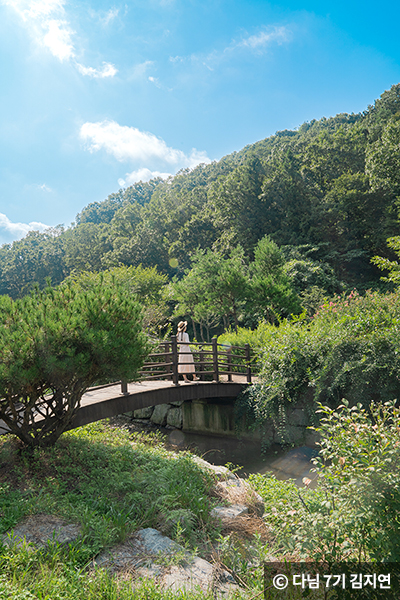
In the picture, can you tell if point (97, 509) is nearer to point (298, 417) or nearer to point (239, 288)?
point (298, 417)

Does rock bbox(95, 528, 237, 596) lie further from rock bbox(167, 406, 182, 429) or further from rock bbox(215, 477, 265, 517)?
rock bbox(167, 406, 182, 429)

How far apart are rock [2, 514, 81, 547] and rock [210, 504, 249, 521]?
1.53m

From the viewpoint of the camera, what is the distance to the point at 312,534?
8.95 feet

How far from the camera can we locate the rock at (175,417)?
35.1ft

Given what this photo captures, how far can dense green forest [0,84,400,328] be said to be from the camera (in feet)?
71.5

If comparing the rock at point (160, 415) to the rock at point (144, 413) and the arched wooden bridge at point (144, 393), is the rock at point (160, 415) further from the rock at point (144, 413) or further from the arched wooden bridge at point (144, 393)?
the arched wooden bridge at point (144, 393)

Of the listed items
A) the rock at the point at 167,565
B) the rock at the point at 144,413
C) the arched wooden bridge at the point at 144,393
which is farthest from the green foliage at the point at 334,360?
the rock at the point at 167,565

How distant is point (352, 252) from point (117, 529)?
28.5m

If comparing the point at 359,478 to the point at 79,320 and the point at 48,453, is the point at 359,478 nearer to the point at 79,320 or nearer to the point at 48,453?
the point at 79,320

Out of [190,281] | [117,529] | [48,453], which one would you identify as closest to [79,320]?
[48,453]

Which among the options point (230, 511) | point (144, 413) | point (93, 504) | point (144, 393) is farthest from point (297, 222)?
point (93, 504)

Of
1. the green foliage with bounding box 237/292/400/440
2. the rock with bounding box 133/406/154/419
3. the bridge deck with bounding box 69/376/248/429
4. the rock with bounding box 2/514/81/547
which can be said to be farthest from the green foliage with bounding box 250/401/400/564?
the rock with bounding box 133/406/154/419

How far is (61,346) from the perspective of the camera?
413cm

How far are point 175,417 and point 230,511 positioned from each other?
269 inches
